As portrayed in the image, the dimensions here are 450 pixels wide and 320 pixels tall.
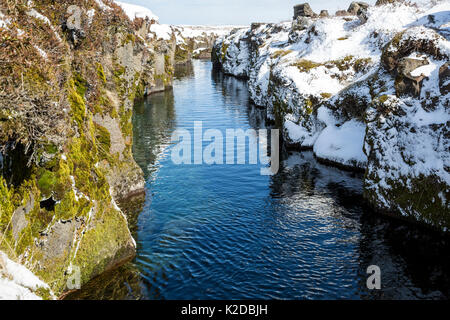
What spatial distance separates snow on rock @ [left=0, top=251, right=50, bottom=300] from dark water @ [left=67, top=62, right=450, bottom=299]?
267 inches

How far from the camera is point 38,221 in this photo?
15750 mm

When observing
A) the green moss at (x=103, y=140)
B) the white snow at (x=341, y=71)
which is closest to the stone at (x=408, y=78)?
the white snow at (x=341, y=71)

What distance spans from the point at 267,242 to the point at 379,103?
15386mm

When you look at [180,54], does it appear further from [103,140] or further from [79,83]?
[79,83]

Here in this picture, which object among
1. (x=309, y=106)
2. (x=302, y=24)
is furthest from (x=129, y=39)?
(x=302, y=24)

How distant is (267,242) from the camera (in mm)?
22891

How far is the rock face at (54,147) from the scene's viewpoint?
45.9 ft

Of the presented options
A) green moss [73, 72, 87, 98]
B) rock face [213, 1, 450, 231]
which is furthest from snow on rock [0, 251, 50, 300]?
rock face [213, 1, 450, 231]

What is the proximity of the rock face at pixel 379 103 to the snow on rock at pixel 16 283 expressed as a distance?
23602 millimetres

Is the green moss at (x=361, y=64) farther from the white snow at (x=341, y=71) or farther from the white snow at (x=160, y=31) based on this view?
the white snow at (x=160, y=31)

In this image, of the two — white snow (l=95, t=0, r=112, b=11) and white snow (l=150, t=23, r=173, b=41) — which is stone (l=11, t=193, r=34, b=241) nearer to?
white snow (l=95, t=0, r=112, b=11)

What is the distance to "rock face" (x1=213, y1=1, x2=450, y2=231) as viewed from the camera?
2545 centimetres

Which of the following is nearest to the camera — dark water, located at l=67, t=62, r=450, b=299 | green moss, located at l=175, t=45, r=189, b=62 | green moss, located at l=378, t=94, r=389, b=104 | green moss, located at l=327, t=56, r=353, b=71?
dark water, located at l=67, t=62, r=450, b=299

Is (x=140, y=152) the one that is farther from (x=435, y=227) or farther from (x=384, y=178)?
(x=435, y=227)
